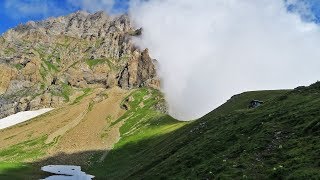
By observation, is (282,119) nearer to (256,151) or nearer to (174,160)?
(256,151)

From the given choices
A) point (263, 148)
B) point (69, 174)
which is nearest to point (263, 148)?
point (263, 148)

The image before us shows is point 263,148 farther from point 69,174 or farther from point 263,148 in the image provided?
point 69,174

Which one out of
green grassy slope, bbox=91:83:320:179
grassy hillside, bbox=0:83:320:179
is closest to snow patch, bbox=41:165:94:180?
green grassy slope, bbox=91:83:320:179

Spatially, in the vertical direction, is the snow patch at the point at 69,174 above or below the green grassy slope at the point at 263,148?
below

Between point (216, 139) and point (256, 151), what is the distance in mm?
17198

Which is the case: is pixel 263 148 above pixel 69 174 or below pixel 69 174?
above

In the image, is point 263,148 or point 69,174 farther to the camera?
point 69,174

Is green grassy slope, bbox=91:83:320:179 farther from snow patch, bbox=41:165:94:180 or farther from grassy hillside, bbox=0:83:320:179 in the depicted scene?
snow patch, bbox=41:165:94:180

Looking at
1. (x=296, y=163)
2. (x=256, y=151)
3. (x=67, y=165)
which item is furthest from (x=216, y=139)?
(x=67, y=165)

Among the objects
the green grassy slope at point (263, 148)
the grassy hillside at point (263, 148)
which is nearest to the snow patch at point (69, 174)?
the green grassy slope at point (263, 148)

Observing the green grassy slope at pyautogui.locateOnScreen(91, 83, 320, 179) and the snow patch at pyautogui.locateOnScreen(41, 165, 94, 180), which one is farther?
the snow patch at pyautogui.locateOnScreen(41, 165, 94, 180)

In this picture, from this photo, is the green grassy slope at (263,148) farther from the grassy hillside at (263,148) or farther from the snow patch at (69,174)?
the snow patch at (69,174)

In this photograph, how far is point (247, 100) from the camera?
13125 cm

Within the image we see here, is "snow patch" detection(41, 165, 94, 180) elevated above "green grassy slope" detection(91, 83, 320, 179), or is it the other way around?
"green grassy slope" detection(91, 83, 320, 179)
